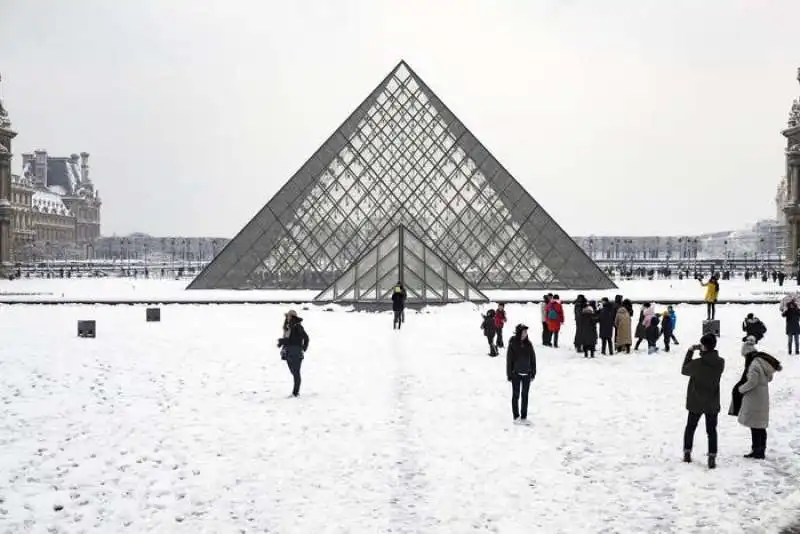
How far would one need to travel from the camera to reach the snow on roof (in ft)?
363

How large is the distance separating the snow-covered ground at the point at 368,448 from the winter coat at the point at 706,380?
0.55 meters

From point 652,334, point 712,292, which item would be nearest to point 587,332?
point 652,334

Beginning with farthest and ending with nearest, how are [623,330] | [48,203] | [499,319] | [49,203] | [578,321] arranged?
[49,203] → [48,203] → [499,319] → [623,330] → [578,321]

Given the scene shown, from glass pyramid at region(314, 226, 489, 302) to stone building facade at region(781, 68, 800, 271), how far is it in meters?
36.5

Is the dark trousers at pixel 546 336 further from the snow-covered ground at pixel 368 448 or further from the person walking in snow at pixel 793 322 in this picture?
the person walking in snow at pixel 793 322

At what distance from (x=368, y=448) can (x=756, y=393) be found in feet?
12.0

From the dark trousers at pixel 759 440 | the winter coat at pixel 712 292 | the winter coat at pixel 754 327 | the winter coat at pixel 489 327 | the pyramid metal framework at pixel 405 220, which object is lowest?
the dark trousers at pixel 759 440

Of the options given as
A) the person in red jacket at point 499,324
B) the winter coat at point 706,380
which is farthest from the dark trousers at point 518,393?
the person in red jacket at point 499,324

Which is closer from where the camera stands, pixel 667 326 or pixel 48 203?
pixel 667 326

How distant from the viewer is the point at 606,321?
1512 centimetres

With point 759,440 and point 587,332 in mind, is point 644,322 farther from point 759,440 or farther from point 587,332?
point 759,440

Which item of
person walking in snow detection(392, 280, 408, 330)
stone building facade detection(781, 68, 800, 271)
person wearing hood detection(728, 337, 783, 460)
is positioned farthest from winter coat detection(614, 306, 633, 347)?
stone building facade detection(781, 68, 800, 271)

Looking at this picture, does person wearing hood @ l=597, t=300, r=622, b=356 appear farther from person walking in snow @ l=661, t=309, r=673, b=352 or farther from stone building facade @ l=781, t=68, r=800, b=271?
stone building facade @ l=781, t=68, r=800, b=271

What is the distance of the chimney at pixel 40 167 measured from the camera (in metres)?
124
